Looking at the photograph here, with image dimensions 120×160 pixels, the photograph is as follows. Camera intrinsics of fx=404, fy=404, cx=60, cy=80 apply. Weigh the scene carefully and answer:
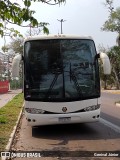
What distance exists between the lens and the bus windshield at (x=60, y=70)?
12266mm

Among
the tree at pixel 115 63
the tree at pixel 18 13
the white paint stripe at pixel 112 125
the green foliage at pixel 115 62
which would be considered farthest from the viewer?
the tree at pixel 115 63

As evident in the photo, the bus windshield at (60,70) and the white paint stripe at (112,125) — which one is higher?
the bus windshield at (60,70)

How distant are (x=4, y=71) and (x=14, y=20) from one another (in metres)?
87.7

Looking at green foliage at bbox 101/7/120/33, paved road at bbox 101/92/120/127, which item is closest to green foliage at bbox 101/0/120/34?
green foliage at bbox 101/7/120/33

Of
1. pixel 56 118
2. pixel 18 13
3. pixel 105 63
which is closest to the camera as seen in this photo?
pixel 18 13

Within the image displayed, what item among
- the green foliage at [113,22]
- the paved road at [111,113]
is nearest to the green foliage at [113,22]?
the green foliage at [113,22]

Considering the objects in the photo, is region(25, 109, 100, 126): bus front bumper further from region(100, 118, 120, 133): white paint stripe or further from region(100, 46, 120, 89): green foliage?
region(100, 46, 120, 89): green foliage

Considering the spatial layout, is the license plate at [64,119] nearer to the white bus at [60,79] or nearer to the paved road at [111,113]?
the white bus at [60,79]

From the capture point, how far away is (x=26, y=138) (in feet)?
40.0

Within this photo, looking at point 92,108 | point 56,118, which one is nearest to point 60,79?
point 56,118

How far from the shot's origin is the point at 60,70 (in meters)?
12.5

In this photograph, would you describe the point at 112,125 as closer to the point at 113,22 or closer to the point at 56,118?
the point at 56,118

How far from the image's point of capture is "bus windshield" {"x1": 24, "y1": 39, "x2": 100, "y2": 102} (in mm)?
12266

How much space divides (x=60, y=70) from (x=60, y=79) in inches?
11.2
